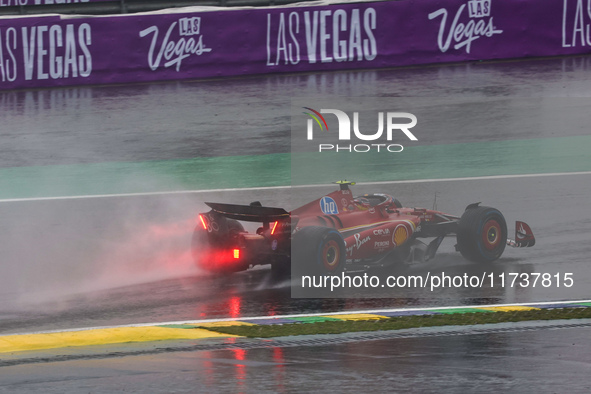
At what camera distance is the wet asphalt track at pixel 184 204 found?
10.7 meters

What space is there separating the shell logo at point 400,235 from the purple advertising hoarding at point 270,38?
1219cm

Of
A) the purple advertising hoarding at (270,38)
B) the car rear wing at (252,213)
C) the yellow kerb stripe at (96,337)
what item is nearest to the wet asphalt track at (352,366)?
the yellow kerb stripe at (96,337)

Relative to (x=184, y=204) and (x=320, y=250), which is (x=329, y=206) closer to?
(x=320, y=250)

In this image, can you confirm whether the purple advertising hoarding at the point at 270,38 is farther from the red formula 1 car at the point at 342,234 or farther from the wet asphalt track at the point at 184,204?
the red formula 1 car at the point at 342,234

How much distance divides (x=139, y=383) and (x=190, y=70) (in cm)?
1594

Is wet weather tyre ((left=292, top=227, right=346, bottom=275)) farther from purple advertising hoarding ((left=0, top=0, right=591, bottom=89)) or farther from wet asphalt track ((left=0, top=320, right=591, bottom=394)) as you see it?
purple advertising hoarding ((left=0, top=0, right=591, bottom=89))

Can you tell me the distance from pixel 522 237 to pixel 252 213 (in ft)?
10.7

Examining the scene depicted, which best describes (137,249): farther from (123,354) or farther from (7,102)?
(7,102)

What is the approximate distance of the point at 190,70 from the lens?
891 inches

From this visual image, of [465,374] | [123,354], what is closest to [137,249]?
[123,354]

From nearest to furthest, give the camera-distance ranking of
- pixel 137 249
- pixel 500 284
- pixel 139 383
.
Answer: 1. pixel 139 383
2. pixel 500 284
3. pixel 137 249

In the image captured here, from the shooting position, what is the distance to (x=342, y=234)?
10.4m

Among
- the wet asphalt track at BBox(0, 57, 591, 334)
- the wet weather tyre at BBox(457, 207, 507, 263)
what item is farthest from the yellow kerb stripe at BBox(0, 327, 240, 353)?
the wet weather tyre at BBox(457, 207, 507, 263)

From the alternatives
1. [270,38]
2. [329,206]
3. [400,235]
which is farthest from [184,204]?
[270,38]
